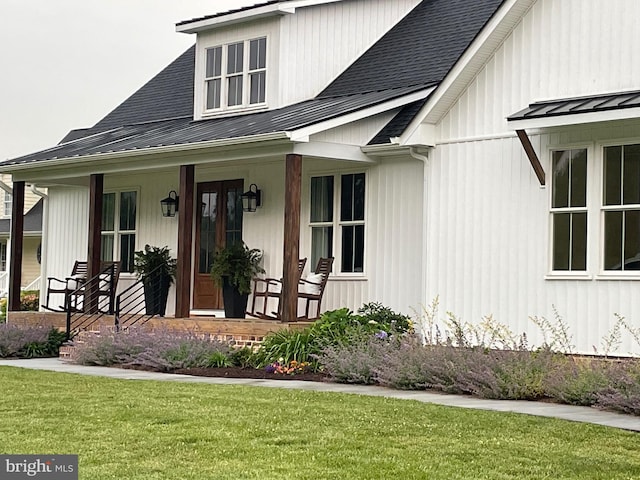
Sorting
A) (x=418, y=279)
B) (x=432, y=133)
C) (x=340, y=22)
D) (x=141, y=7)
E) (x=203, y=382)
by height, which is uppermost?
(x=141, y=7)

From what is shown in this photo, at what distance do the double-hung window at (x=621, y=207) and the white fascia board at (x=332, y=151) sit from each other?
453cm

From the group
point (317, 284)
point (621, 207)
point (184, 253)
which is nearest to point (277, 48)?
point (184, 253)

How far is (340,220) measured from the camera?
18.7m

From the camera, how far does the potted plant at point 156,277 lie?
A: 21094mm

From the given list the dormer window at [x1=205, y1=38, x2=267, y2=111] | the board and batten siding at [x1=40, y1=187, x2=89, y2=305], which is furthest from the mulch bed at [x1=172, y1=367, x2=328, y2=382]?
the board and batten siding at [x1=40, y1=187, x2=89, y2=305]

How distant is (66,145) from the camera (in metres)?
23.1

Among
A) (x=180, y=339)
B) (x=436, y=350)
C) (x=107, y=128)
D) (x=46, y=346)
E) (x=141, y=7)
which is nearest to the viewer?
(x=436, y=350)

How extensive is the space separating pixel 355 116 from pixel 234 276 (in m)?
3.63

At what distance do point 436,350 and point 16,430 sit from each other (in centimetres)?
567

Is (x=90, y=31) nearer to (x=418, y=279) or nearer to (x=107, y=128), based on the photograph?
(x=107, y=128)

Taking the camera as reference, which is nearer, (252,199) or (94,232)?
(252,199)

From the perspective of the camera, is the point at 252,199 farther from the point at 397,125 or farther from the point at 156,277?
the point at 397,125

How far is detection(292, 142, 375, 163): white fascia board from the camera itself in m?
16.9

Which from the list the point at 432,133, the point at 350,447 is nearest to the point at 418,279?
the point at 432,133
